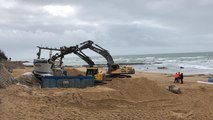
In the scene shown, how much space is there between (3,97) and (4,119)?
317 centimetres

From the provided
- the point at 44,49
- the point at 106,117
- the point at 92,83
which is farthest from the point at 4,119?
the point at 44,49

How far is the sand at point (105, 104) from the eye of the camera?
13.3 m

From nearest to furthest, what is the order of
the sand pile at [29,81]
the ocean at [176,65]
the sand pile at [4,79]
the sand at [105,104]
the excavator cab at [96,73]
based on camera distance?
the sand at [105,104], the sand pile at [4,79], the sand pile at [29,81], the excavator cab at [96,73], the ocean at [176,65]

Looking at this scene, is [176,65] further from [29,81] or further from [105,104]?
[105,104]

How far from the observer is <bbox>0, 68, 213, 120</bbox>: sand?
13320 mm

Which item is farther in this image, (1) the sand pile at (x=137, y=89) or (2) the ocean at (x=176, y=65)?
(2) the ocean at (x=176, y=65)

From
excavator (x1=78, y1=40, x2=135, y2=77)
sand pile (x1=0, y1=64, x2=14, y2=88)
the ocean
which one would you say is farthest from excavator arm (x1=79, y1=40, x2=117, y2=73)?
the ocean

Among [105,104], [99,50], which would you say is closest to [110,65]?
[99,50]


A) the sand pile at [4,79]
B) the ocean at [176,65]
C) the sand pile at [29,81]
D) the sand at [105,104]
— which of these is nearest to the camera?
the sand at [105,104]

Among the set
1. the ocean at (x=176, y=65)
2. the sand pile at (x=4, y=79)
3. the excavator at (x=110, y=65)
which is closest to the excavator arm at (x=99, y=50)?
the excavator at (x=110, y=65)

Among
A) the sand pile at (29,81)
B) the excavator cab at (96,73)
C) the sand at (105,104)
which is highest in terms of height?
the excavator cab at (96,73)

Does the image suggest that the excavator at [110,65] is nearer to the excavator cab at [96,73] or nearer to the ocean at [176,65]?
the excavator cab at [96,73]

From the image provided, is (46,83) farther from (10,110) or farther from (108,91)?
(10,110)

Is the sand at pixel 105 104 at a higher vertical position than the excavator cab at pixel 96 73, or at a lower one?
lower
